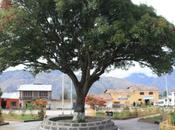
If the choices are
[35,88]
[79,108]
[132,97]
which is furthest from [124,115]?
[132,97]

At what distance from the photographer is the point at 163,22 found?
24672 millimetres

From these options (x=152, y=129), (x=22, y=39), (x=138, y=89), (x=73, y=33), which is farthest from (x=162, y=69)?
(x=138, y=89)

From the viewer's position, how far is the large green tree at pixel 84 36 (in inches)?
977

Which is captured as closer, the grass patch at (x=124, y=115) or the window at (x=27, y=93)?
the grass patch at (x=124, y=115)

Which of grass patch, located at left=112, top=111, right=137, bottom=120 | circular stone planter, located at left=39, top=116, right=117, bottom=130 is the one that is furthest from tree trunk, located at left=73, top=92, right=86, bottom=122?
grass patch, located at left=112, top=111, right=137, bottom=120

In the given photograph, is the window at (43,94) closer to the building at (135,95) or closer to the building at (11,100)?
the building at (11,100)

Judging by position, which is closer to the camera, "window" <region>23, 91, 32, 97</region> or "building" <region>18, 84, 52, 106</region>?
"building" <region>18, 84, 52, 106</region>

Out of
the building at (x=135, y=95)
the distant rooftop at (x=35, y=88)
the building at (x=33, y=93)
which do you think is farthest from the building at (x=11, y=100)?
the building at (x=135, y=95)

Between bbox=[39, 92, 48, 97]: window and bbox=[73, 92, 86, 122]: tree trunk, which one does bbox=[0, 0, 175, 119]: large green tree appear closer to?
bbox=[73, 92, 86, 122]: tree trunk

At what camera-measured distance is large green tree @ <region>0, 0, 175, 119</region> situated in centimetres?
2481

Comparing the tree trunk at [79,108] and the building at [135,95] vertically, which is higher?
the building at [135,95]

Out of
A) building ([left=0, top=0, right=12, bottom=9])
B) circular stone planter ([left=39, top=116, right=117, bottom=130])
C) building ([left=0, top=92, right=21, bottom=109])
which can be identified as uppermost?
building ([left=0, top=0, right=12, bottom=9])

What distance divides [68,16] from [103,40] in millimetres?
3290

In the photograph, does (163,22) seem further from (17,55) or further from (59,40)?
(17,55)
